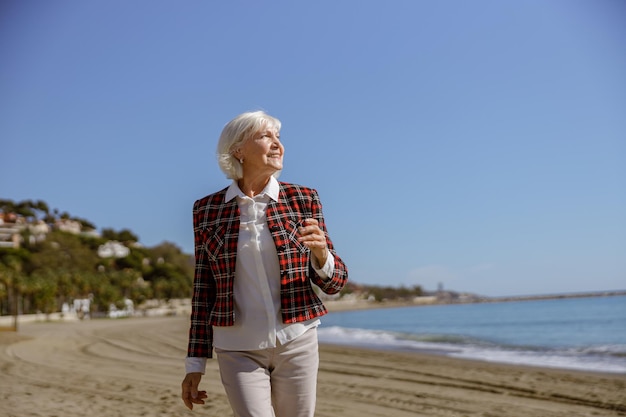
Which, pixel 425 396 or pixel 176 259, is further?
pixel 176 259

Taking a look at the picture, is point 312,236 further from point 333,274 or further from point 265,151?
point 265,151

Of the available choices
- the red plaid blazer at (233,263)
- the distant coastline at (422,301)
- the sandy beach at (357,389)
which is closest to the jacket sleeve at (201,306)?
the red plaid blazer at (233,263)

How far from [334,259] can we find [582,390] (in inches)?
278

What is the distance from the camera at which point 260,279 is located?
7.17ft

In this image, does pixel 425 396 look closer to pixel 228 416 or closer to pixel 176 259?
pixel 228 416

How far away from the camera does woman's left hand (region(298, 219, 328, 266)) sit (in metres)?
2.11

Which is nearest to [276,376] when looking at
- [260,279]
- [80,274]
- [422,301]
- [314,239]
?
[260,279]

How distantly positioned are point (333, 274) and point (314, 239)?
0.55 feet

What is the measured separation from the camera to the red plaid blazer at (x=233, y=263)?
219 cm

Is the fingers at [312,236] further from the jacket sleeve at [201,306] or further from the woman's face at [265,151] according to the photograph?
the jacket sleeve at [201,306]

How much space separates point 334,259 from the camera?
227cm

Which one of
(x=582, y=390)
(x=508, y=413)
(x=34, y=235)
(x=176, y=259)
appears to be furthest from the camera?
(x=176, y=259)

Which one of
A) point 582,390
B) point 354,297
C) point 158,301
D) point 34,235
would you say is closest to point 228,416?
point 582,390

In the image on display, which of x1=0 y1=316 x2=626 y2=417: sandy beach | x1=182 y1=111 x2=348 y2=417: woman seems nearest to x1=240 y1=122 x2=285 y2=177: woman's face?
x1=182 y1=111 x2=348 y2=417: woman
